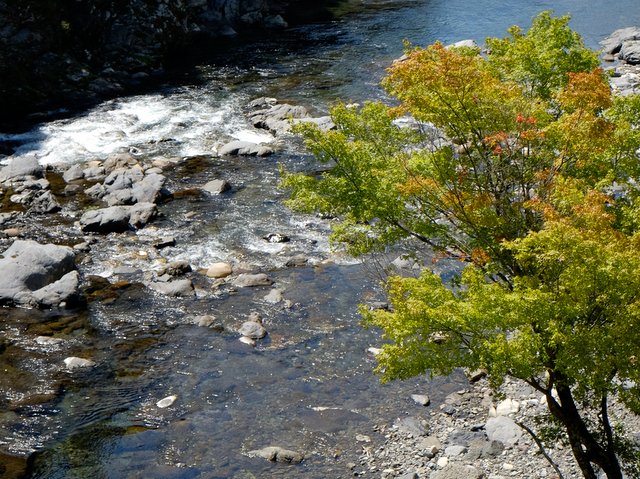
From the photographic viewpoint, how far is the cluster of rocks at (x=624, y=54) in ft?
123

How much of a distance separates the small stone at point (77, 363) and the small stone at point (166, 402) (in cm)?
267

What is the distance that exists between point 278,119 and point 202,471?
2383 centimetres

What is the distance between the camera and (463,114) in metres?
12.7

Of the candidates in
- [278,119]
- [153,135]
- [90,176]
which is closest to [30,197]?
[90,176]

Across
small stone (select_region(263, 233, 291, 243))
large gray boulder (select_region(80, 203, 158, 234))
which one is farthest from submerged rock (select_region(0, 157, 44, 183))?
small stone (select_region(263, 233, 291, 243))

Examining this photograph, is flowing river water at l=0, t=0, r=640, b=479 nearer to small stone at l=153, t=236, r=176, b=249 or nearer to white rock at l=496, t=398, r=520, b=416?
small stone at l=153, t=236, r=176, b=249

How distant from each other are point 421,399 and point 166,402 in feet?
22.1

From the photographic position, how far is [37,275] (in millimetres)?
21812

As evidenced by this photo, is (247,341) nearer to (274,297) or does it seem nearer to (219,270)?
(274,297)

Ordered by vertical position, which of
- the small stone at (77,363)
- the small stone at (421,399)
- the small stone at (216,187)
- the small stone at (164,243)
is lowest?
the small stone at (421,399)

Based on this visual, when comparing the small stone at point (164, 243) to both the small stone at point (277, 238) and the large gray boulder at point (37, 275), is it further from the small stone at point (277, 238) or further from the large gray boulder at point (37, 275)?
the small stone at point (277, 238)

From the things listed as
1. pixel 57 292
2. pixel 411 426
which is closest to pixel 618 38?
pixel 411 426

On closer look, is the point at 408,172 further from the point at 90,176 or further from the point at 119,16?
the point at 119,16

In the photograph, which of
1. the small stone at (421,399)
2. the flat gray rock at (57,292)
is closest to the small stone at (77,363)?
the flat gray rock at (57,292)
